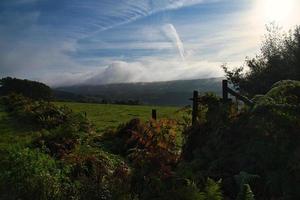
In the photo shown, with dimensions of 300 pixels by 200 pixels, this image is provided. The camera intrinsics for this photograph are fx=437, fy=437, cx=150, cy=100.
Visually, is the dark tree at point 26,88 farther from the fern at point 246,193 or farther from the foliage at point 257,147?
the fern at point 246,193

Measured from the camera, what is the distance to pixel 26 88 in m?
80.7

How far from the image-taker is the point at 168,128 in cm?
1370

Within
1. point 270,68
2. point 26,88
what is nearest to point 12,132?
point 270,68

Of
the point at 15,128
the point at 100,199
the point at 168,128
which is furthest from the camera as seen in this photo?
the point at 15,128

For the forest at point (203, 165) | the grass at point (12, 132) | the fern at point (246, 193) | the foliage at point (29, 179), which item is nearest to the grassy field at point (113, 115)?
the grass at point (12, 132)

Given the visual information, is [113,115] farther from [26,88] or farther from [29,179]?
[26,88]

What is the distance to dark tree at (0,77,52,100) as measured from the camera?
78938 millimetres

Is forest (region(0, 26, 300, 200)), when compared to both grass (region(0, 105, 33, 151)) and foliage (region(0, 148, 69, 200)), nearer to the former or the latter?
foliage (region(0, 148, 69, 200))

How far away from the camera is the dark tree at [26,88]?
7894 centimetres

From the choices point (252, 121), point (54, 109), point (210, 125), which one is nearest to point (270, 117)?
point (252, 121)

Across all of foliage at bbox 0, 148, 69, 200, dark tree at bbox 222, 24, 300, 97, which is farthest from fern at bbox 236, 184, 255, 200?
dark tree at bbox 222, 24, 300, 97

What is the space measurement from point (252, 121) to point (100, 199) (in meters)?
3.88

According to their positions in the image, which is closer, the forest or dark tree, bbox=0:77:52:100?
the forest

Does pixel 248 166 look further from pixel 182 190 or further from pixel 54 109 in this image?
pixel 54 109
